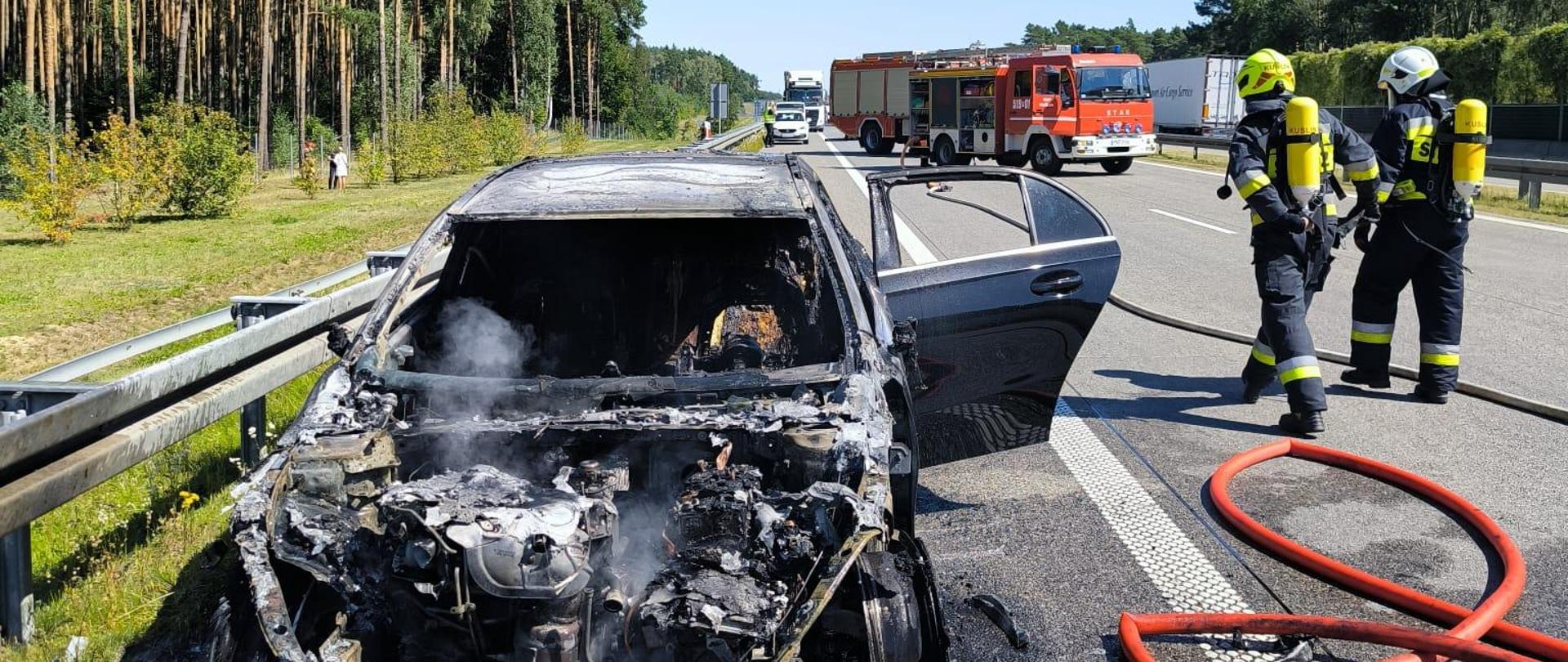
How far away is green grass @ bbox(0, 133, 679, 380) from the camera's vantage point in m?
11.8

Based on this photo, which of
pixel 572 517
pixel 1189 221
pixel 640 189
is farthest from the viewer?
pixel 1189 221

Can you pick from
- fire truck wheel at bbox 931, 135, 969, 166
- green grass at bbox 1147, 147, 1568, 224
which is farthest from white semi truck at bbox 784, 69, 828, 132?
green grass at bbox 1147, 147, 1568, 224

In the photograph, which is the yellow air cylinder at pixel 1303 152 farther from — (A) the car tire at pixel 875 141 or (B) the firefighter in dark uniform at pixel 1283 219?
(A) the car tire at pixel 875 141

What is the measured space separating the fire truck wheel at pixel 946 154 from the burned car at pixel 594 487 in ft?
86.5

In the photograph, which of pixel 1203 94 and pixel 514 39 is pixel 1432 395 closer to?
pixel 1203 94

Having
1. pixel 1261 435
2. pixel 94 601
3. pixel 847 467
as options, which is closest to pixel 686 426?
pixel 847 467

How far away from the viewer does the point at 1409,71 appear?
23.3 feet

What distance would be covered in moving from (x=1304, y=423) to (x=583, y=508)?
4.50 m

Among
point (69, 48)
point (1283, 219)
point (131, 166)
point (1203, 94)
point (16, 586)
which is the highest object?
point (69, 48)

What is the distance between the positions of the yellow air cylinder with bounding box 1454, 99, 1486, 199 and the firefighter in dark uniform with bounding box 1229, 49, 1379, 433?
20.9 inches

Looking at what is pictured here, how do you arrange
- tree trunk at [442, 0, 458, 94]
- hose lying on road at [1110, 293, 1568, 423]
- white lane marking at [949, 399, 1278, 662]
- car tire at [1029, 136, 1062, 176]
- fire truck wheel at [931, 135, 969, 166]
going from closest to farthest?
white lane marking at [949, 399, 1278, 662], hose lying on road at [1110, 293, 1568, 423], car tire at [1029, 136, 1062, 176], fire truck wheel at [931, 135, 969, 166], tree trunk at [442, 0, 458, 94]

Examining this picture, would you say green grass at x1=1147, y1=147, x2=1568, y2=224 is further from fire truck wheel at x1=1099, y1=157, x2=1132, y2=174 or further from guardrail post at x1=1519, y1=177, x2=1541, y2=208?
fire truck wheel at x1=1099, y1=157, x2=1132, y2=174

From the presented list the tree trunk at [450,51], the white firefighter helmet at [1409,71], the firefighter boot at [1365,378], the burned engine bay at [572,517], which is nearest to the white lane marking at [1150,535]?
the burned engine bay at [572,517]

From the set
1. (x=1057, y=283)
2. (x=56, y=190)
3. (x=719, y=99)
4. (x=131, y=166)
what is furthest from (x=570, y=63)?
(x=1057, y=283)
